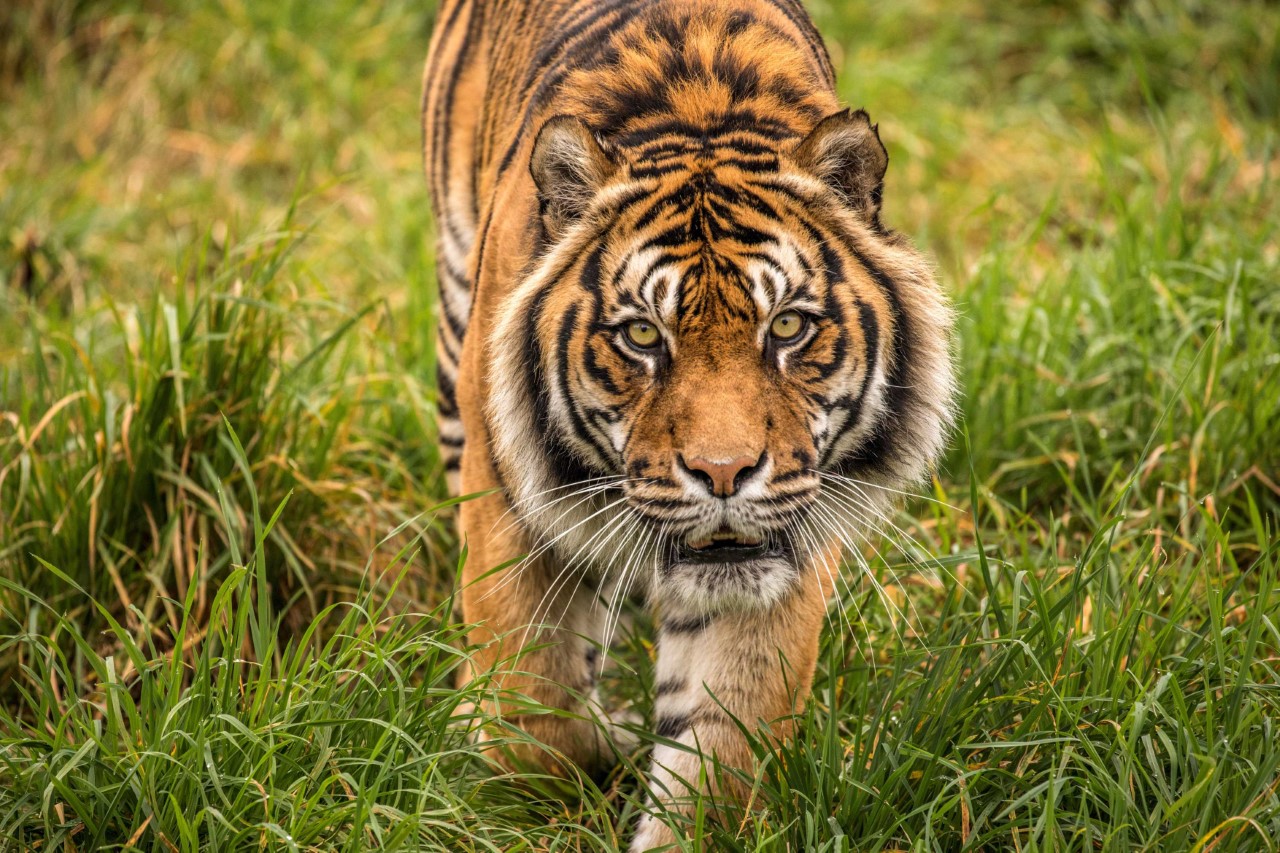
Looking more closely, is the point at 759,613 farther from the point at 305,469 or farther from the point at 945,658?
the point at 305,469

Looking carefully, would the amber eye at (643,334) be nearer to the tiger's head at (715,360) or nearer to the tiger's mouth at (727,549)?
the tiger's head at (715,360)

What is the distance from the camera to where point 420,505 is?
4004 mm

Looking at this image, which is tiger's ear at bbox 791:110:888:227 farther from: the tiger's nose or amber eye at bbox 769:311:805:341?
the tiger's nose

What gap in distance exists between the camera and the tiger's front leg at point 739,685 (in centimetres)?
287

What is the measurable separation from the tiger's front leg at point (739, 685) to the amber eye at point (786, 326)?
541 millimetres

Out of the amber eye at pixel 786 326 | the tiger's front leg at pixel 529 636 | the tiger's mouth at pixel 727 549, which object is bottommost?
the tiger's front leg at pixel 529 636

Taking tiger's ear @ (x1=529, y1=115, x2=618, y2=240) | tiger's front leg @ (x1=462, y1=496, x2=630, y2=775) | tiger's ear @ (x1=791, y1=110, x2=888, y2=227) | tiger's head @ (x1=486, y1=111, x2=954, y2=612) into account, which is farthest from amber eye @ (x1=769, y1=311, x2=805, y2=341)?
tiger's front leg @ (x1=462, y1=496, x2=630, y2=775)

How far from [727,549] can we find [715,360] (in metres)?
0.41

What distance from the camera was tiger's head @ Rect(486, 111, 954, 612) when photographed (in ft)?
8.52

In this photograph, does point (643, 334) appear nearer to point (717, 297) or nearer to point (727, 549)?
point (717, 297)

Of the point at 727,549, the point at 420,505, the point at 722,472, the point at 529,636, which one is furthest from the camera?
the point at 420,505

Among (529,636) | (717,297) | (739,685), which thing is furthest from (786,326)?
(529,636)

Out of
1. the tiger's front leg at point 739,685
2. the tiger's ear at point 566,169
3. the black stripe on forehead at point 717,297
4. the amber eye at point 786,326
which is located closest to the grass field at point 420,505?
the tiger's front leg at point 739,685

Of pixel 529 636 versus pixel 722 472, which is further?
pixel 529 636
